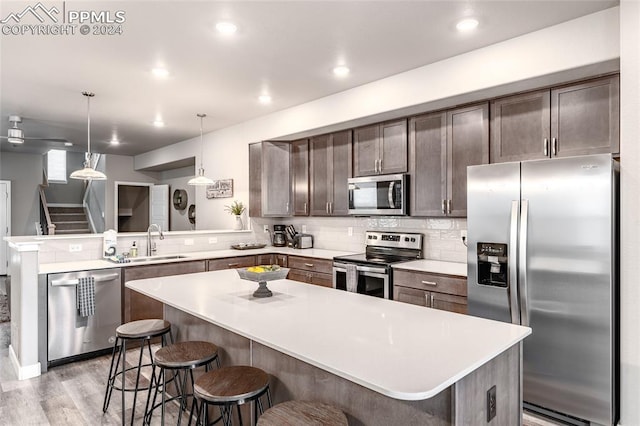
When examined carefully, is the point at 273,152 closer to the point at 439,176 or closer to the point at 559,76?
the point at 439,176

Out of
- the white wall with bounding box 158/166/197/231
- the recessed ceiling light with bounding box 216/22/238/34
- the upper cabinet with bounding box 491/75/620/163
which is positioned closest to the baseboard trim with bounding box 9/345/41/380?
the recessed ceiling light with bounding box 216/22/238/34

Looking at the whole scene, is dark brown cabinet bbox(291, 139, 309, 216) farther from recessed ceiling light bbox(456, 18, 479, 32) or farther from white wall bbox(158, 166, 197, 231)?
white wall bbox(158, 166, 197, 231)

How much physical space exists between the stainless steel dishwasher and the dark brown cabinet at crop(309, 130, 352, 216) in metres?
2.39

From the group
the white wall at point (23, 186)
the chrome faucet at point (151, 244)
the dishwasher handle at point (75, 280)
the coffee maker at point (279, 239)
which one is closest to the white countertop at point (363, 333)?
the dishwasher handle at point (75, 280)

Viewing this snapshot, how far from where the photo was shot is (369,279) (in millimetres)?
3850

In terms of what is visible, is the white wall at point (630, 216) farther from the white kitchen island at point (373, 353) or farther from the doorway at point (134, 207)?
the doorway at point (134, 207)

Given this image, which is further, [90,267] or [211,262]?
[211,262]

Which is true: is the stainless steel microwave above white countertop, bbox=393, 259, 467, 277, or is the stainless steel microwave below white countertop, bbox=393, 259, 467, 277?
above

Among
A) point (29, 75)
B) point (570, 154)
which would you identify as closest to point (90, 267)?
point (29, 75)

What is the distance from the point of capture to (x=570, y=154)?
278 cm

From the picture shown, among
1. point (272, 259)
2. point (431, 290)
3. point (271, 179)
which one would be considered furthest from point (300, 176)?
point (431, 290)

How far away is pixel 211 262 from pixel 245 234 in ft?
3.78

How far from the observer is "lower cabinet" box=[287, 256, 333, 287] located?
14.2ft

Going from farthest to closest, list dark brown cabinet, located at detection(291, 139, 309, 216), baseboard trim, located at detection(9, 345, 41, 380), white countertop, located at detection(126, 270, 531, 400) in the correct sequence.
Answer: dark brown cabinet, located at detection(291, 139, 309, 216) → baseboard trim, located at detection(9, 345, 41, 380) → white countertop, located at detection(126, 270, 531, 400)
